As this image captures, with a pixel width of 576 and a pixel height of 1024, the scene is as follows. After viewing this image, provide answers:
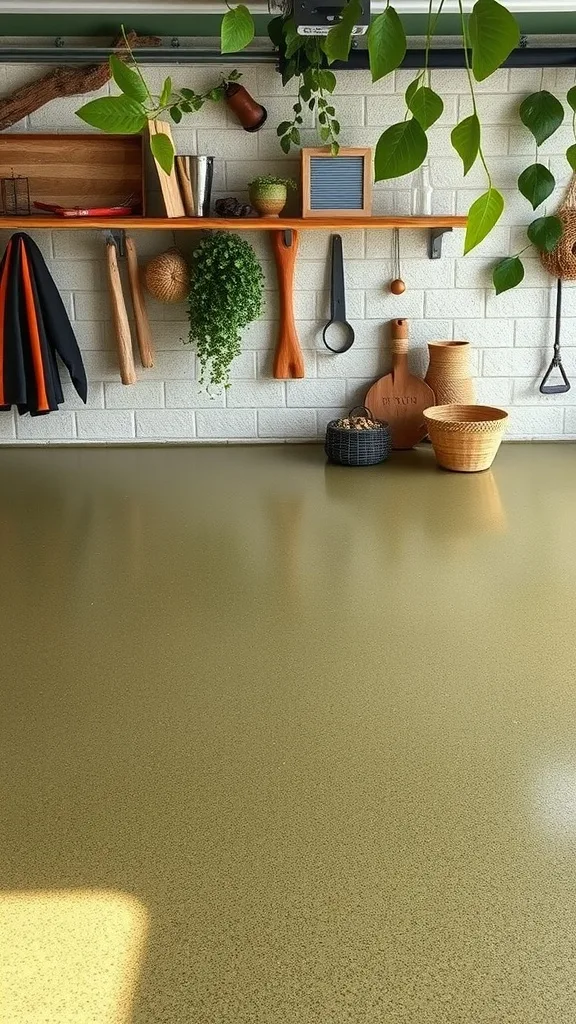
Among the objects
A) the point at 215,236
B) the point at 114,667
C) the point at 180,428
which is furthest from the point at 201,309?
the point at 114,667

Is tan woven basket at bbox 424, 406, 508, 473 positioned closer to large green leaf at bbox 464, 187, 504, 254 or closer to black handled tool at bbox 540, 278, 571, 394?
black handled tool at bbox 540, 278, 571, 394

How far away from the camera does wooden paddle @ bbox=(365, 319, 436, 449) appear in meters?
4.08

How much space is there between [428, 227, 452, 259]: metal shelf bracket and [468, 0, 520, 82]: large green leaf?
3781 mm

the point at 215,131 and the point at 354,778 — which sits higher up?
the point at 215,131

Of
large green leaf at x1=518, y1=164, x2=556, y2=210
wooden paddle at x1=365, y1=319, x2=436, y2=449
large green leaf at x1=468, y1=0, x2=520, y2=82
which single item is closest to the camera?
large green leaf at x1=468, y1=0, x2=520, y2=82

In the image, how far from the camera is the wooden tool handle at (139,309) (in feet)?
13.0

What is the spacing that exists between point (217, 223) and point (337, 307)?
617 millimetres

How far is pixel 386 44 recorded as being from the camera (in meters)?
0.35

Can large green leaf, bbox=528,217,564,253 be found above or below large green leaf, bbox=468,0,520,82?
above

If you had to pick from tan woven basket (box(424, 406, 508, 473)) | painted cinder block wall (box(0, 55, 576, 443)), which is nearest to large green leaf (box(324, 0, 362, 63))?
tan woven basket (box(424, 406, 508, 473))

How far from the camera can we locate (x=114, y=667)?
221cm

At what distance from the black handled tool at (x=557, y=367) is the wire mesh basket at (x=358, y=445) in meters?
0.73

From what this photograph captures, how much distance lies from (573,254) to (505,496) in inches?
44.4

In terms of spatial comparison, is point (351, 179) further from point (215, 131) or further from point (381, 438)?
point (381, 438)
